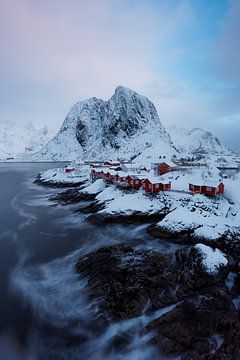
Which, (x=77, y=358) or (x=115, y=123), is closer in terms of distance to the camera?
(x=77, y=358)

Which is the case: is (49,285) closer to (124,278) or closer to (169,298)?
(124,278)

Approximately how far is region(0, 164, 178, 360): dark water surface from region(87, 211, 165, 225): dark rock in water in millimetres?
1241

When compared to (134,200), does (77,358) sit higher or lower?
lower

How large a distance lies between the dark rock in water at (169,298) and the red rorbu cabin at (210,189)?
1606 cm

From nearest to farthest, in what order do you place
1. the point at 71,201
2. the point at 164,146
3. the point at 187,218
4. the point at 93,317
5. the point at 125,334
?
the point at 125,334
the point at 93,317
the point at 187,218
the point at 71,201
the point at 164,146

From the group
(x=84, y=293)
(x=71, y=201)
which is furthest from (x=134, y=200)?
(x=84, y=293)

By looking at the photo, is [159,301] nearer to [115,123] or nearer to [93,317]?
[93,317]

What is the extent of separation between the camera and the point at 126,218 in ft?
89.0

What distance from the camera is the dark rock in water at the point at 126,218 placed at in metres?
26.9

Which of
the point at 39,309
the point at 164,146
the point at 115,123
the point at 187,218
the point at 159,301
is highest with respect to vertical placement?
the point at 115,123

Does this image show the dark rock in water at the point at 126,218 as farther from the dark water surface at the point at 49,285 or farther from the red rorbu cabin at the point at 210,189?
the red rorbu cabin at the point at 210,189

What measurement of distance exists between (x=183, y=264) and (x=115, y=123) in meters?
189

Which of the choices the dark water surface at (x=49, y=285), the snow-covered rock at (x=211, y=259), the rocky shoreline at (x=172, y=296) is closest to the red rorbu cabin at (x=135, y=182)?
the dark water surface at (x=49, y=285)

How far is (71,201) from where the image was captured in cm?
3794
